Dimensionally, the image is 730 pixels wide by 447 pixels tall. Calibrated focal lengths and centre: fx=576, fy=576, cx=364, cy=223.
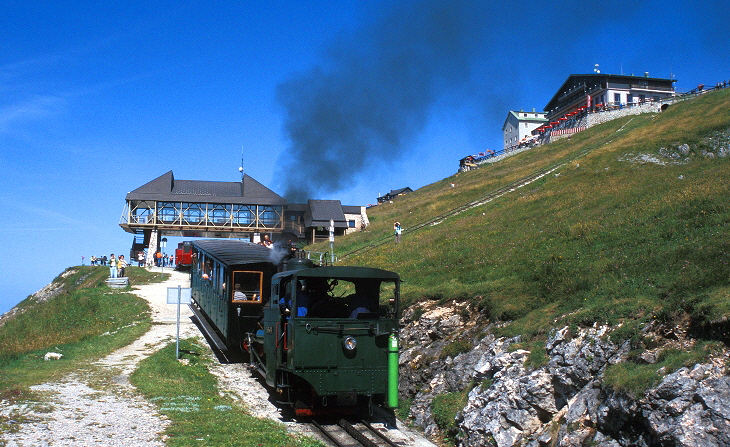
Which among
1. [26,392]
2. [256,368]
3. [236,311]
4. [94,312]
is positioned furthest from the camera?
[94,312]

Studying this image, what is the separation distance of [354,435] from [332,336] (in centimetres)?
230

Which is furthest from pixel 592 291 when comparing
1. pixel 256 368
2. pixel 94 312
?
pixel 94 312

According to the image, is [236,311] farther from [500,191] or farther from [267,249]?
[500,191]

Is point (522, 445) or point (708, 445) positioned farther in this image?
point (522, 445)

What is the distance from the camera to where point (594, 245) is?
68.1ft

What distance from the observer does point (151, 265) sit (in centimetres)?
5522

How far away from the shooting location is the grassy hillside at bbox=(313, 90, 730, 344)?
13516 millimetres

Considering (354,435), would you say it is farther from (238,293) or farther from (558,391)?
(238,293)

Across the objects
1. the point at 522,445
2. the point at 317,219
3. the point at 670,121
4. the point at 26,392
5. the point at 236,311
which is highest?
the point at 670,121

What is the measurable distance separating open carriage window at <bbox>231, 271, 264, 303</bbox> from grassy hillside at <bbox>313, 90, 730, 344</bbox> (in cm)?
568

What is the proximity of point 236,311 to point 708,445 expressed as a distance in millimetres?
14151

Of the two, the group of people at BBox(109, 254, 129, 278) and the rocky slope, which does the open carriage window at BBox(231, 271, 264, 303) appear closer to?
the rocky slope

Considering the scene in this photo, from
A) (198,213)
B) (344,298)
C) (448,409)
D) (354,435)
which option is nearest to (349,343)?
(344,298)

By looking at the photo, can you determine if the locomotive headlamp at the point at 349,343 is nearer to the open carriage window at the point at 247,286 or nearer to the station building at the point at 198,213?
the open carriage window at the point at 247,286
